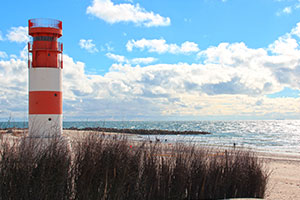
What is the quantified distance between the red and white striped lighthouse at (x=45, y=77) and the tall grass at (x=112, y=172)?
21.4 ft

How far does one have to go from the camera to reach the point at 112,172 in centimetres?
628

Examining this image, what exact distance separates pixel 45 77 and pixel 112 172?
810 centimetres

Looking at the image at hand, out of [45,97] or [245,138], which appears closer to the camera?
[45,97]

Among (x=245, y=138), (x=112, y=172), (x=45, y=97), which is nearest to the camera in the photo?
(x=112, y=172)

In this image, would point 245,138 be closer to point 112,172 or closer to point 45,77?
point 45,77

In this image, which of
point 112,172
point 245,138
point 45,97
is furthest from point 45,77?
point 245,138

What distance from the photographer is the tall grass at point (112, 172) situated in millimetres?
5859

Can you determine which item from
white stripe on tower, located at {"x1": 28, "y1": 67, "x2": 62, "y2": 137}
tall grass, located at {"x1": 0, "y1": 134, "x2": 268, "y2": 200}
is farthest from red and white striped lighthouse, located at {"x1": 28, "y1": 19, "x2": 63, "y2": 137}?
tall grass, located at {"x1": 0, "y1": 134, "x2": 268, "y2": 200}

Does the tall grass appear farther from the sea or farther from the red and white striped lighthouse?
the red and white striped lighthouse

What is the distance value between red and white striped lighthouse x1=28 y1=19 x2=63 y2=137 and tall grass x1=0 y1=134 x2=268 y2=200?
6531 mm

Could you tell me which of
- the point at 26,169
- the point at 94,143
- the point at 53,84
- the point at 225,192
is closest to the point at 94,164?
the point at 94,143

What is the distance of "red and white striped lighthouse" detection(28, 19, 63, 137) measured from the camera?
12.9 meters

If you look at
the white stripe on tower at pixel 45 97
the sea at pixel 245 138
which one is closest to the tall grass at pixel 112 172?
the sea at pixel 245 138

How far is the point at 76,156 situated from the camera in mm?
6410
